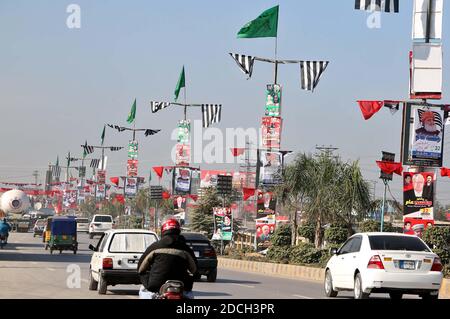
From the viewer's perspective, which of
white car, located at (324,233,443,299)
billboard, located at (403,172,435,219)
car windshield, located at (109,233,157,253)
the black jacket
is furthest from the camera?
billboard, located at (403,172,435,219)

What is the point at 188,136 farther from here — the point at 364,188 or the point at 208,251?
the point at 208,251

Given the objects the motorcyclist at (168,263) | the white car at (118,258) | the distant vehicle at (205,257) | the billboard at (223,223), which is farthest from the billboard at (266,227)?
the motorcyclist at (168,263)

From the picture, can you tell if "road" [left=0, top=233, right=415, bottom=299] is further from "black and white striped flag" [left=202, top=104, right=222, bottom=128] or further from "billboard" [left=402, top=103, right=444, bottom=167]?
"black and white striped flag" [left=202, top=104, right=222, bottom=128]

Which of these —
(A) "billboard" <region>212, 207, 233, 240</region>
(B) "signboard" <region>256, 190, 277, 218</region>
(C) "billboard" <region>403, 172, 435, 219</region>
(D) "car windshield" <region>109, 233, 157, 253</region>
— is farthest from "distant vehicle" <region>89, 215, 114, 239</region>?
(D) "car windshield" <region>109, 233, 157, 253</region>

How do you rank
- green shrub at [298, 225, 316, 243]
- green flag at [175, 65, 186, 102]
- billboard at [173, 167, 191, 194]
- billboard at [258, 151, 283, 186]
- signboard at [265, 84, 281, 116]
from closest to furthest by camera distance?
1. signboard at [265, 84, 281, 116]
2. billboard at [258, 151, 283, 186]
3. green shrub at [298, 225, 316, 243]
4. billboard at [173, 167, 191, 194]
5. green flag at [175, 65, 186, 102]

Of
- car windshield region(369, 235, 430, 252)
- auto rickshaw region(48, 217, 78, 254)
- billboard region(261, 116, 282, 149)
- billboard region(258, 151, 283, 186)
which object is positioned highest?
billboard region(261, 116, 282, 149)

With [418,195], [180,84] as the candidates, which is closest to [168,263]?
[418,195]

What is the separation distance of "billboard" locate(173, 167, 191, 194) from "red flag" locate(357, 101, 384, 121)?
35767 mm

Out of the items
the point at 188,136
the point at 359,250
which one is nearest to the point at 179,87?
the point at 188,136

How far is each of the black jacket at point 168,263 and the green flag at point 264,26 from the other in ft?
119

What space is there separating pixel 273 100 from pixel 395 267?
86.6 ft

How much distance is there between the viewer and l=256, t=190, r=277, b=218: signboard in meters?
48.7

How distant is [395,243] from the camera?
72.4ft
